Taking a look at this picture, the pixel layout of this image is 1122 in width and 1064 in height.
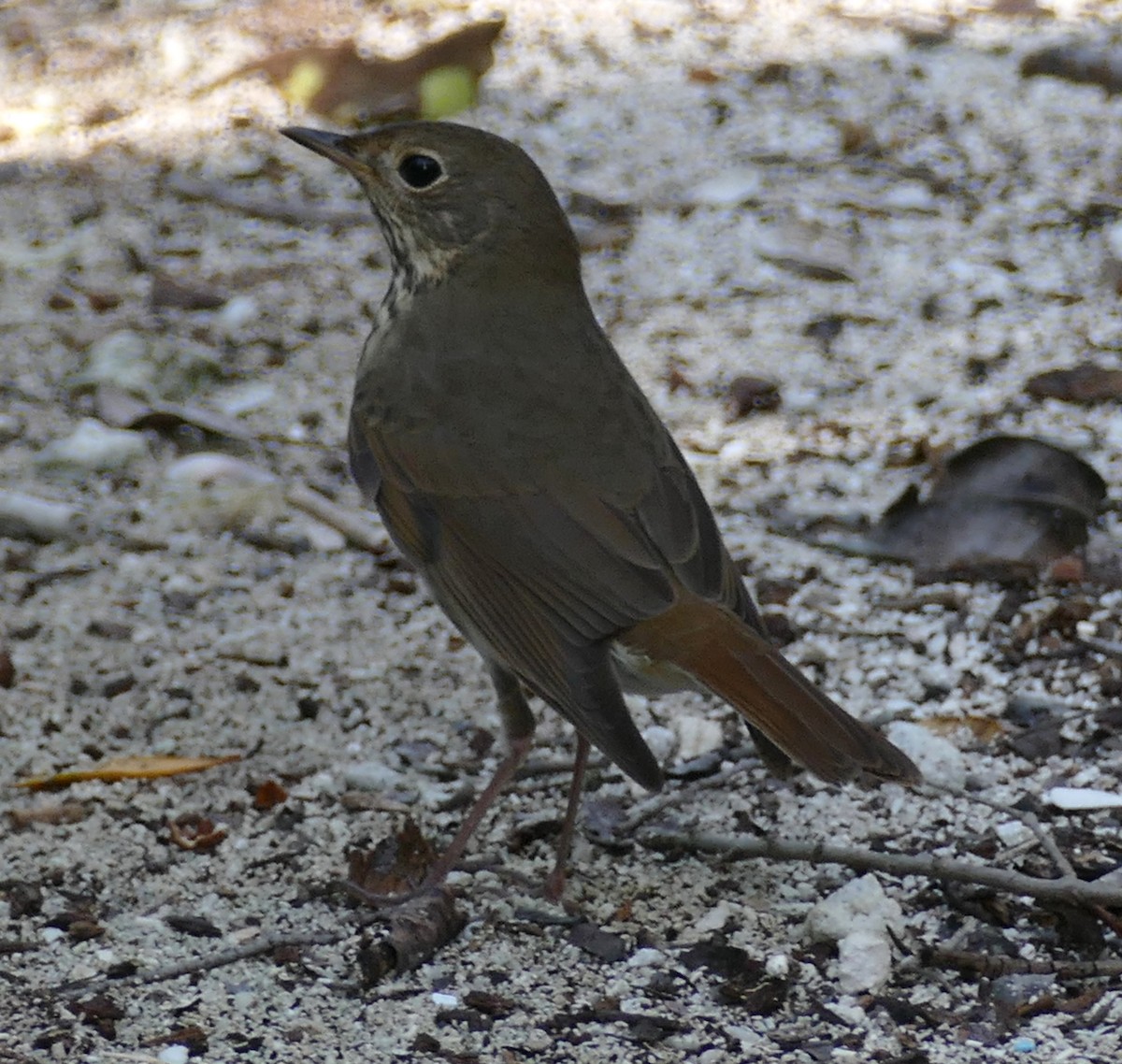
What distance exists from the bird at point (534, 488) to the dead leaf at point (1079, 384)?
1889 millimetres

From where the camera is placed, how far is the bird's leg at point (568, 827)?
3779 mm

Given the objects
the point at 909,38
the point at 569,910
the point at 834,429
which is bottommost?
the point at 569,910

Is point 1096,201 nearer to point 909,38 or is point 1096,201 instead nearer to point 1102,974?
point 909,38

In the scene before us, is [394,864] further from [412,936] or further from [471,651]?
[471,651]

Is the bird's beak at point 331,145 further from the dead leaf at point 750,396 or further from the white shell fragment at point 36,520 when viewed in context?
the dead leaf at point 750,396

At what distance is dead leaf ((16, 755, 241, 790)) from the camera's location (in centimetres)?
413

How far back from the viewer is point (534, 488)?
3859mm

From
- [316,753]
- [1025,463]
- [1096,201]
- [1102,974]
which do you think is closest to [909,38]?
[1096,201]

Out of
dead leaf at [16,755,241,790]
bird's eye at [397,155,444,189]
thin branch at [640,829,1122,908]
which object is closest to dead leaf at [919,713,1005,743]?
thin branch at [640,829,1122,908]

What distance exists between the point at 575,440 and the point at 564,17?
14.0 ft

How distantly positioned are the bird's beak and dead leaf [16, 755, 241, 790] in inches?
54.6

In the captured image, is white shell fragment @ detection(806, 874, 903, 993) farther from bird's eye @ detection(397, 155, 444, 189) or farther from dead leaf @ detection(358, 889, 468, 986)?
bird's eye @ detection(397, 155, 444, 189)

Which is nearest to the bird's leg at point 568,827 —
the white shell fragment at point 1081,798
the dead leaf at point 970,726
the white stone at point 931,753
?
the white stone at point 931,753

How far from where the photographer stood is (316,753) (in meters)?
4.32
